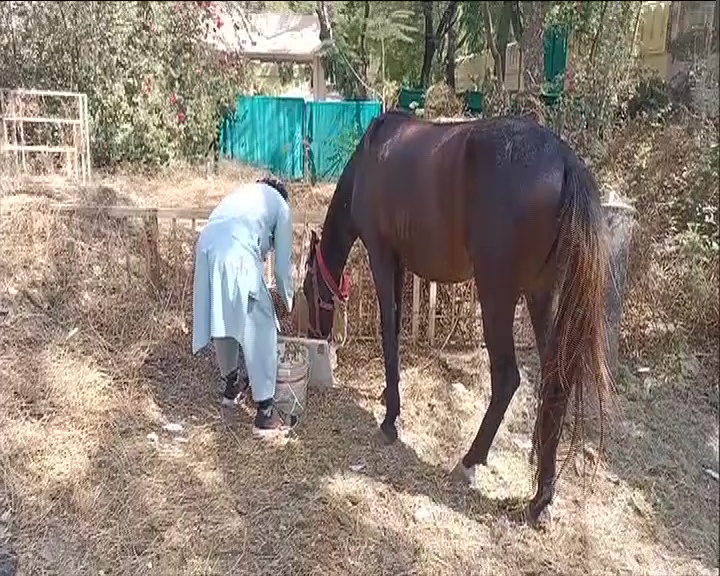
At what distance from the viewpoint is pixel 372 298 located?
4.56 meters

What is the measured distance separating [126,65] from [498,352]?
7.58m

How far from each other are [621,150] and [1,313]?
4812 mm

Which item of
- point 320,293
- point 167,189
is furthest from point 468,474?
point 167,189

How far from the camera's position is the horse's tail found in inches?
109

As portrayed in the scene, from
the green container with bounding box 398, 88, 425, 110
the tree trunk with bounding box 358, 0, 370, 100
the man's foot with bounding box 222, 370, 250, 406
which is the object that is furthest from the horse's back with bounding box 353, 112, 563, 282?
the tree trunk with bounding box 358, 0, 370, 100

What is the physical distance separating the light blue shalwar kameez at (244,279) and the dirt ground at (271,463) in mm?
489

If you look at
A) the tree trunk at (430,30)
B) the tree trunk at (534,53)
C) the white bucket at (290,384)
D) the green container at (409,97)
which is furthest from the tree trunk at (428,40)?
the white bucket at (290,384)

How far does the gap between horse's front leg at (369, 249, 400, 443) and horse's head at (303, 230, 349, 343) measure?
428 millimetres

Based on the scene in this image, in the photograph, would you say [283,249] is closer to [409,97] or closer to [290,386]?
[290,386]

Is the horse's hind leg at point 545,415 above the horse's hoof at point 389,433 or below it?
above

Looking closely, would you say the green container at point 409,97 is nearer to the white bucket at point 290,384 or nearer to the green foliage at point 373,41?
the green foliage at point 373,41

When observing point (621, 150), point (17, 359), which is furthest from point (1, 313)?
point (621, 150)

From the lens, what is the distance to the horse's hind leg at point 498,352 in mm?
3002

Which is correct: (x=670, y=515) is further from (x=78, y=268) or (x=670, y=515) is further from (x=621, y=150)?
(x=78, y=268)
